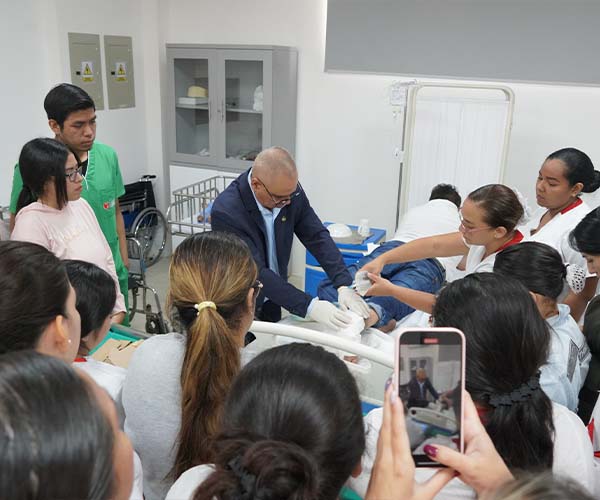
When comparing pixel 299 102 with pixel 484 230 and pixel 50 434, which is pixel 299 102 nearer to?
pixel 484 230

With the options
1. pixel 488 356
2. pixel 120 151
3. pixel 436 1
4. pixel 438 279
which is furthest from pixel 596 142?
pixel 120 151

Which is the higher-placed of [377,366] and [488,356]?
[488,356]

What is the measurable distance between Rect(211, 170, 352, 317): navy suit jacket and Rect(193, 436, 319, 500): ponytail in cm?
134

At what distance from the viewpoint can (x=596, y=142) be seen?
352 centimetres

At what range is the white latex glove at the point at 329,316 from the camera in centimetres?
199

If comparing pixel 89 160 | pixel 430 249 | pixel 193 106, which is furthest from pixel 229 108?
pixel 430 249

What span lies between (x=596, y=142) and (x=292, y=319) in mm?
2601

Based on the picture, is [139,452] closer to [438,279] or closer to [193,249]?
[193,249]

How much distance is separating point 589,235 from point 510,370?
87cm

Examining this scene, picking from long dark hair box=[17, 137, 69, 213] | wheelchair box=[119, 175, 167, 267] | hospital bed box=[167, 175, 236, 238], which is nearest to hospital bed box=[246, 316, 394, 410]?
long dark hair box=[17, 137, 69, 213]

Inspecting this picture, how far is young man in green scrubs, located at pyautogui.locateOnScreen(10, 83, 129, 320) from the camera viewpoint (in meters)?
2.24

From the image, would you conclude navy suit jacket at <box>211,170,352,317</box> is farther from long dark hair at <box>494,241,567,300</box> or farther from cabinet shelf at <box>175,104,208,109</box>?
cabinet shelf at <box>175,104,208,109</box>

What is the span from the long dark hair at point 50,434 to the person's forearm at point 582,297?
1841mm

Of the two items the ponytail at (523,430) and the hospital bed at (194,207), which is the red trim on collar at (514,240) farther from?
the hospital bed at (194,207)
